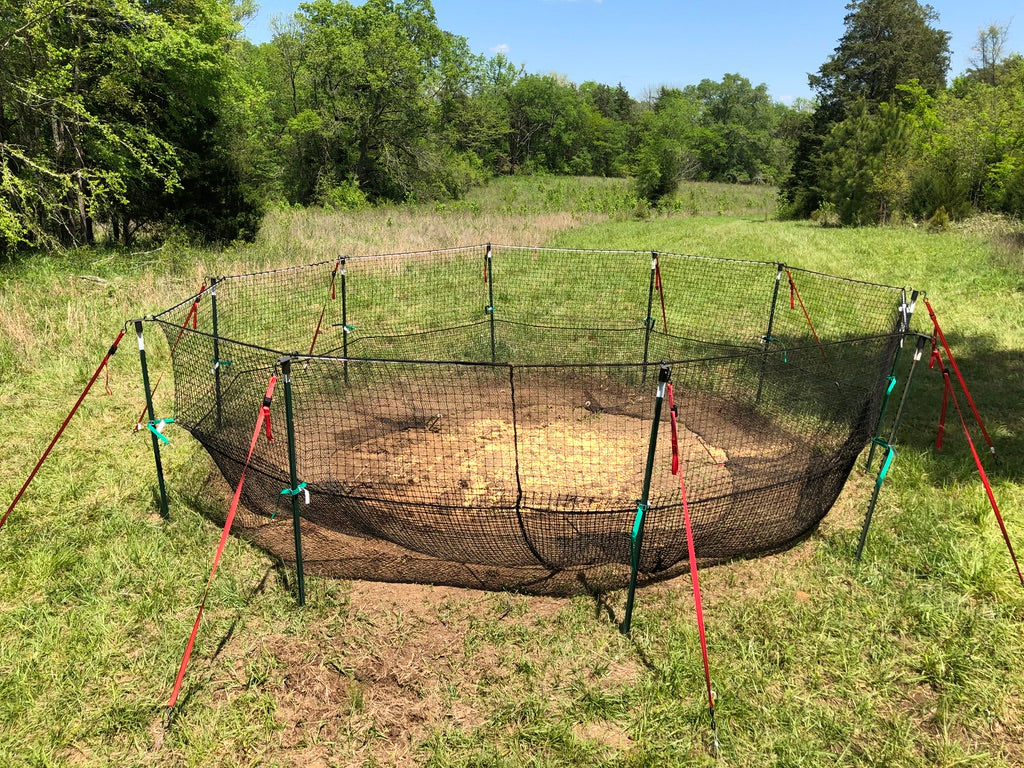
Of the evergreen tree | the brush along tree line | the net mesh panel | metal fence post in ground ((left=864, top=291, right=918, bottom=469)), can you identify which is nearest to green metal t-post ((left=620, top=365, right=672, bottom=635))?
the net mesh panel

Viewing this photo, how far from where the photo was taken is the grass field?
9.62ft

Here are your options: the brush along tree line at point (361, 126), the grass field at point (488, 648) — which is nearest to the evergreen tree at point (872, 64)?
the brush along tree line at point (361, 126)

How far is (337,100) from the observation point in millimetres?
28438

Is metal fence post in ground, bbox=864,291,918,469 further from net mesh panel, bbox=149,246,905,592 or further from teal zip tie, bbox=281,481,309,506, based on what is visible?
teal zip tie, bbox=281,481,309,506

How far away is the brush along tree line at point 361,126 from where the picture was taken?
11.6 metres

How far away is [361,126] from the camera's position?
2867cm

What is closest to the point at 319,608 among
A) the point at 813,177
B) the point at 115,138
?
the point at 115,138

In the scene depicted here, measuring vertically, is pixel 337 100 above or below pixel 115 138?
above

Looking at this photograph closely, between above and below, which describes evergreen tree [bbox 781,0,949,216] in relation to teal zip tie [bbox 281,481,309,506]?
above

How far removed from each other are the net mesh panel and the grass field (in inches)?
12.2

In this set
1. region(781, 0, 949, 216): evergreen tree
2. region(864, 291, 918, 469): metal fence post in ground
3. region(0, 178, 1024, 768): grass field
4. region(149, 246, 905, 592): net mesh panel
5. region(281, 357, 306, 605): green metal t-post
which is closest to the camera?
region(0, 178, 1024, 768): grass field

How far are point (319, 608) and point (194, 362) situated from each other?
2727 millimetres

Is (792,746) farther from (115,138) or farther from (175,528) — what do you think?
(115,138)

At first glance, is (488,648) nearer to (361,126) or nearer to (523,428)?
(523,428)
